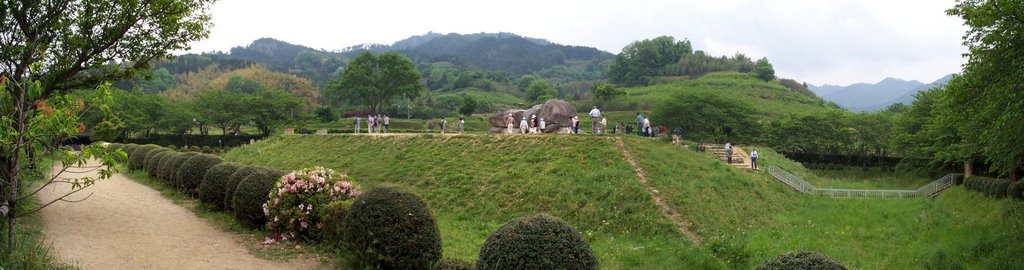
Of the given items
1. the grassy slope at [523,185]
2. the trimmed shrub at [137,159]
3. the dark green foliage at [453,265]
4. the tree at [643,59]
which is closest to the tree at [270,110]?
the trimmed shrub at [137,159]

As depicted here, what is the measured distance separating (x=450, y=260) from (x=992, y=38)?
12.3 metres

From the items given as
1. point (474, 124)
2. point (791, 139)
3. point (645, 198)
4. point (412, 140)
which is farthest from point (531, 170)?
point (474, 124)

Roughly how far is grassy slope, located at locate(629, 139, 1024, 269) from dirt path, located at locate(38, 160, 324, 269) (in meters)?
9.23

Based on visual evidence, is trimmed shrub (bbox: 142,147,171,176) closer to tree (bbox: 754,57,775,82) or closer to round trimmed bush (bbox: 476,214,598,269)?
round trimmed bush (bbox: 476,214,598,269)

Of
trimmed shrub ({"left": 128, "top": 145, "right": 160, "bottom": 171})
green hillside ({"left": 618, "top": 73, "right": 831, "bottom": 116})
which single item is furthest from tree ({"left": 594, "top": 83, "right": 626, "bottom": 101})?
trimmed shrub ({"left": 128, "top": 145, "right": 160, "bottom": 171})

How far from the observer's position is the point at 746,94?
247ft

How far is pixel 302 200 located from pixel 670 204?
874 centimetres

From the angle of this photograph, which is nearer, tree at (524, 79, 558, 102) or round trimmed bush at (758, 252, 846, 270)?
round trimmed bush at (758, 252, 846, 270)

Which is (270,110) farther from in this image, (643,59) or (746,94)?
(643,59)

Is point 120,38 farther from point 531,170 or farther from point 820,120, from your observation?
point 820,120

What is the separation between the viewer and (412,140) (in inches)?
946

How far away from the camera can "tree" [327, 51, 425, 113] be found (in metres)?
63.7

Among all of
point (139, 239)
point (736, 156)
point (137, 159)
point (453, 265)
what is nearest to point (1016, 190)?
point (736, 156)

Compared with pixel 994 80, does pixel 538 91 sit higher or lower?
higher
